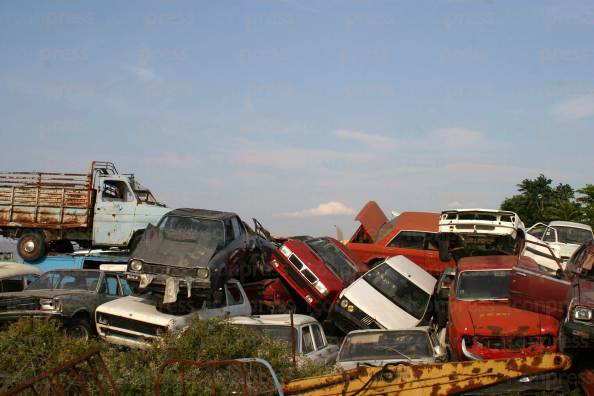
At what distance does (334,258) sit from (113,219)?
6812 mm

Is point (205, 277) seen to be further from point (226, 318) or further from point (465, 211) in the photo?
point (465, 211)

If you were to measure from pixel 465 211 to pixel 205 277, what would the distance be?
5985 mm

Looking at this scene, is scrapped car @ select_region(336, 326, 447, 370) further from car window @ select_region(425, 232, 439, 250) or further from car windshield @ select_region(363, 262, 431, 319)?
car window @ select_region(425, 232, 439, 250)

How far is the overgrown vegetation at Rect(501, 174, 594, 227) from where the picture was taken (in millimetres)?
35125

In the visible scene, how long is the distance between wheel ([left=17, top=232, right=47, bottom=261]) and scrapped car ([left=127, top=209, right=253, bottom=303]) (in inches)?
259

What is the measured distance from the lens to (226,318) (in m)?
7.72

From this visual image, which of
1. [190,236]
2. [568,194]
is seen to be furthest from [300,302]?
[568,194]

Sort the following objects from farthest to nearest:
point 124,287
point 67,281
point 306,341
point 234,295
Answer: point 124,287, point 67,281, point 234,295, point 306,341

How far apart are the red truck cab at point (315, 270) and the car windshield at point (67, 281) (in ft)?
11.6

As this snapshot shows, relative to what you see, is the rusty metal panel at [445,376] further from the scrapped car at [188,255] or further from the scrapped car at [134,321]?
the scrapped car at [188,255]

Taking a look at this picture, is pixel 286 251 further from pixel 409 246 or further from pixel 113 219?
pixel 113 219

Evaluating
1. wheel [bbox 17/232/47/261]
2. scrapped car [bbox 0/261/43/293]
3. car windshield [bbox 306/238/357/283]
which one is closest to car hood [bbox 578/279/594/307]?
car windshield [bbox 306/238/357/283]

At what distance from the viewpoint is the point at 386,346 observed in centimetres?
890

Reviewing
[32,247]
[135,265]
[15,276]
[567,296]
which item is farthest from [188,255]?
[32,247]
